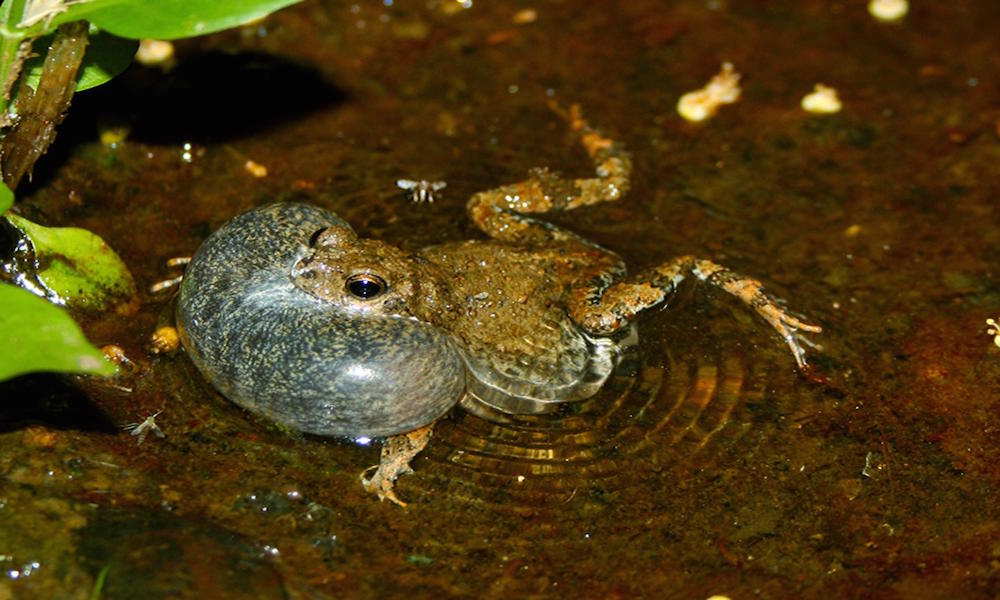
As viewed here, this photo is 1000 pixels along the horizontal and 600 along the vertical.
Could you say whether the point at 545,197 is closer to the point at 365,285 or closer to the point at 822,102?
the point at 365,285

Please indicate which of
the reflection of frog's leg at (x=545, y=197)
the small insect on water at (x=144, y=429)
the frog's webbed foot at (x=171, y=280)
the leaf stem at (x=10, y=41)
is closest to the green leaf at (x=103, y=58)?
the leaf stem at (x=10, y=41)

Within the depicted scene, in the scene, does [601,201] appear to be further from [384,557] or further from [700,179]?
[384,557]

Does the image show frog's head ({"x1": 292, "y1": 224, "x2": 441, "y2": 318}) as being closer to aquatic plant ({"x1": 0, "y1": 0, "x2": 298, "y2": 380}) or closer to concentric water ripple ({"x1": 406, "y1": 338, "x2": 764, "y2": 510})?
concentric water ripple ({"x1": 406, "y1": 338, "x2": 764, "y2": 510})

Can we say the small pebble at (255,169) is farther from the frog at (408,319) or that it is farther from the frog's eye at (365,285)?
the frog's eye at (365,285)

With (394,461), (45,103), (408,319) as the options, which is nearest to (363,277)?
(408,319)

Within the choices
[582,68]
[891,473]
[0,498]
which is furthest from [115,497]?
[582,68]

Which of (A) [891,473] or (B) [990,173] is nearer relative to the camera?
(A) [891,473]
